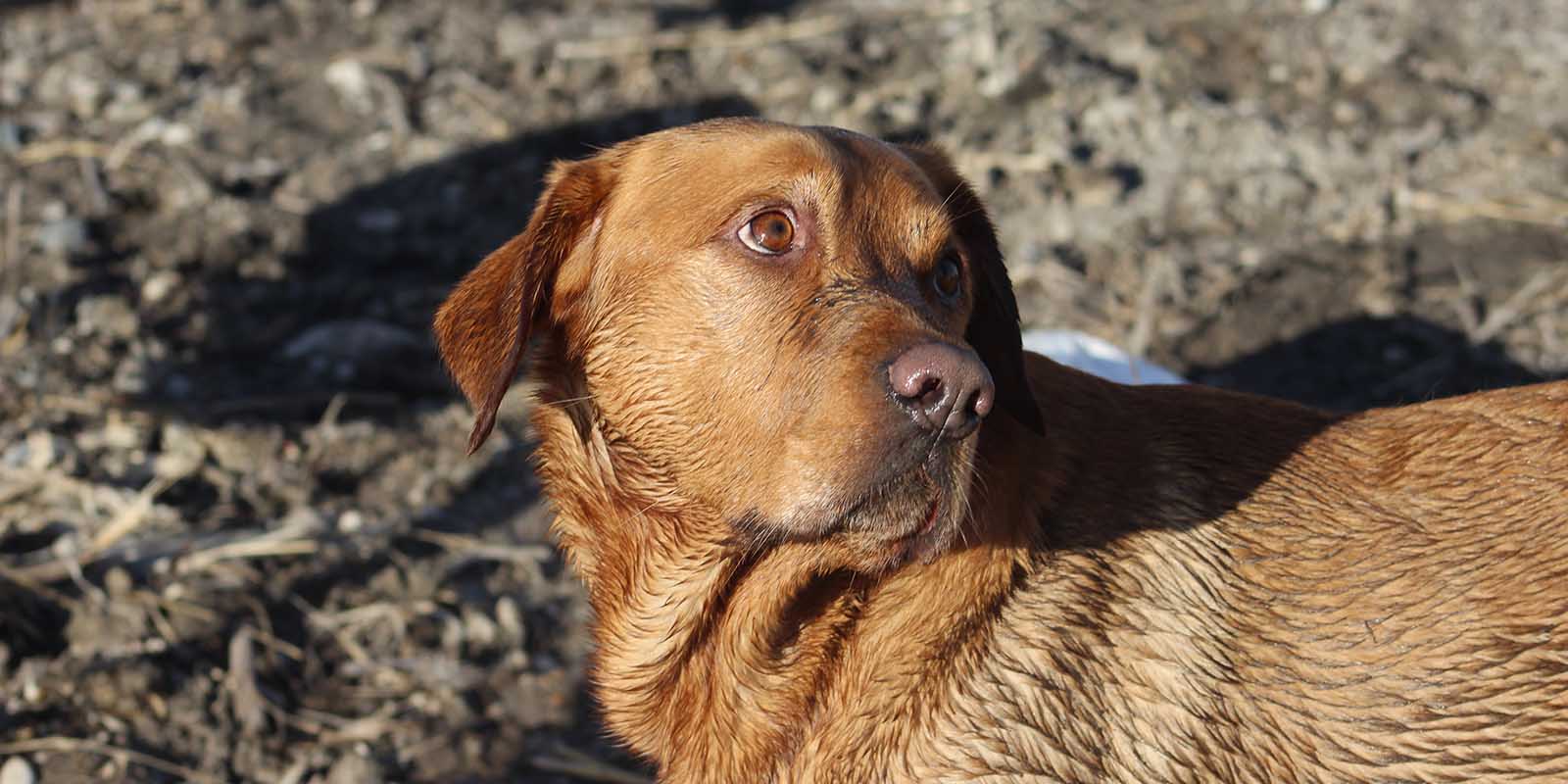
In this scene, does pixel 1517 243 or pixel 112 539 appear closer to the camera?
pixel 112 539

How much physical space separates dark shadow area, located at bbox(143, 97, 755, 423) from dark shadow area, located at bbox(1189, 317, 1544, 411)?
2519mm

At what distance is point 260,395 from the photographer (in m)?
4.89

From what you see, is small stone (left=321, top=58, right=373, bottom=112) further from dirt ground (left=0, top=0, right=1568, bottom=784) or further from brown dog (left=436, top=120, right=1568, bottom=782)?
brown dog (left=436, top=120, right=1568, bottom=782)

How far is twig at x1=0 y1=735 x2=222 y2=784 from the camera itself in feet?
11.5

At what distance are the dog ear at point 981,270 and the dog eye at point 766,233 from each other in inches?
16.8

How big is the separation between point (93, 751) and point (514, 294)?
1.82m

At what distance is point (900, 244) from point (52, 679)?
2558 millimetres

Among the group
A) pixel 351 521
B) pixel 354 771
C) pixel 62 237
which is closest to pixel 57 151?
pixel 62 237

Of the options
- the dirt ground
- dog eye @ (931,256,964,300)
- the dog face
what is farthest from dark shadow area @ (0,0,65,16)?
dog eye @ (931,256,964,300)

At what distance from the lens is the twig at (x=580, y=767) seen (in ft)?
12.2

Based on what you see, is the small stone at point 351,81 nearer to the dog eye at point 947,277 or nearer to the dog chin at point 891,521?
the dog eye at point 947,277

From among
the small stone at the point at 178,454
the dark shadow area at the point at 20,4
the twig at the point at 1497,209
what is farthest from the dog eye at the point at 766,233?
the dark shadow area at the point at 20,4

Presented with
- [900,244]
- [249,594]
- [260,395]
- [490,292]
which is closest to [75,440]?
[260,395]

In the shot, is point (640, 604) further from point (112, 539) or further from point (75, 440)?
point (75, 440)
